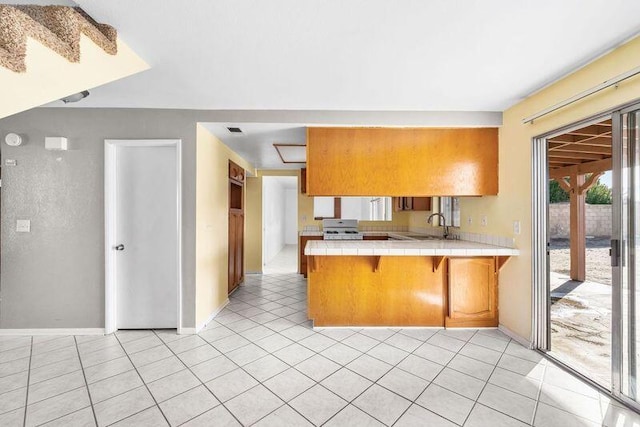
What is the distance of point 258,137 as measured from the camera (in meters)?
3.39

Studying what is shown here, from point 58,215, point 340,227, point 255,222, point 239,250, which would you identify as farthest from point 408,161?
point 58,215

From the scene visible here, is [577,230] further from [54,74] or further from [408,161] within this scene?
[54,74]

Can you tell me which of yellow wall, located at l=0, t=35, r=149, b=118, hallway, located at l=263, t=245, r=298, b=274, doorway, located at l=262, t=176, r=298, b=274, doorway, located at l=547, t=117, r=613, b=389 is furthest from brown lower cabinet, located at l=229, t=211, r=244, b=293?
doorway, located at l=547, t=117, r=613, b=389

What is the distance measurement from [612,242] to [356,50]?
2.17 metres

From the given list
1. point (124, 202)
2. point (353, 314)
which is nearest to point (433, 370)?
point (353, 314)

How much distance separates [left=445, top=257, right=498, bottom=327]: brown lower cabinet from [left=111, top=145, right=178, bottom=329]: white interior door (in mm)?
2953

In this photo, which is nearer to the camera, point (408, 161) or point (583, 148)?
point (408, 161)

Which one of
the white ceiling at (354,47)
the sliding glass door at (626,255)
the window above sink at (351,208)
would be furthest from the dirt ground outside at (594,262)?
the white ceiling at (354,47)

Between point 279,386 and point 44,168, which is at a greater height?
point 44,168

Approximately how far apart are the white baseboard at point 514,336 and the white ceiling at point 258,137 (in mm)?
3011

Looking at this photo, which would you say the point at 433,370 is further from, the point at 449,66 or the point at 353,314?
the point at 449,66

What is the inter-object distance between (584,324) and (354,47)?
12.0 ft

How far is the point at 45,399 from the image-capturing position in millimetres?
1812

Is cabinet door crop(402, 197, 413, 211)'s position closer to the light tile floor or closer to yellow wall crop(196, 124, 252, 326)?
the light tile floor
